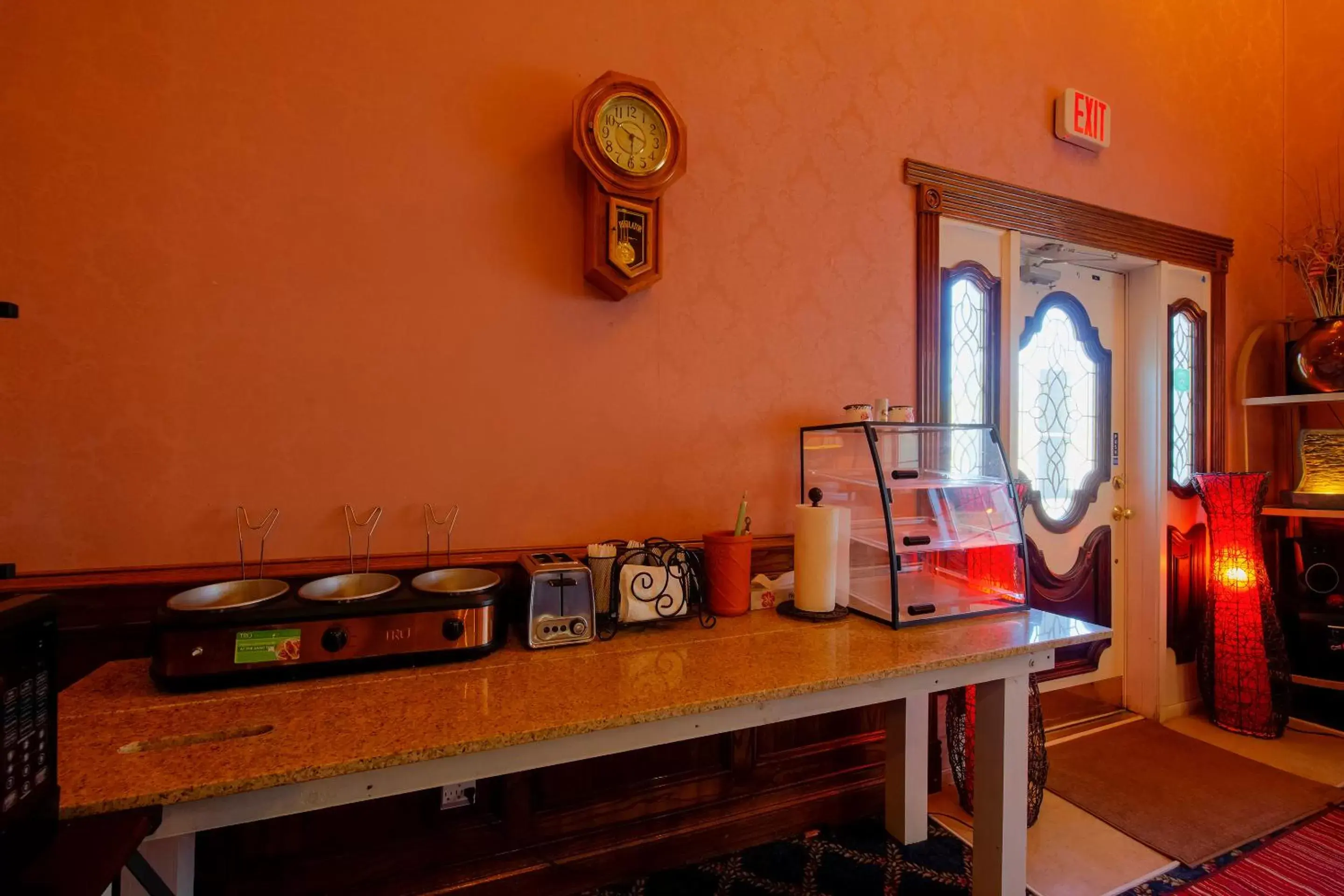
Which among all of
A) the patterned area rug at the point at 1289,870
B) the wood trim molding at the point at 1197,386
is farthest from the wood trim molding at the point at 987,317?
the patterned area rug at the point at 1289,870

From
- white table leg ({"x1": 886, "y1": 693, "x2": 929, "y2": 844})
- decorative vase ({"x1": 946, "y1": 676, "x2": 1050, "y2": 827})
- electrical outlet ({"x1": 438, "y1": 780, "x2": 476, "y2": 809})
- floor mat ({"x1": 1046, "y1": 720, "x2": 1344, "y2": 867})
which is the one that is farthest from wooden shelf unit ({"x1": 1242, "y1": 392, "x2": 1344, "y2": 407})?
electrical outlet ({"x1": 438, "y1": 780, "x2": 476, "y2": 809})

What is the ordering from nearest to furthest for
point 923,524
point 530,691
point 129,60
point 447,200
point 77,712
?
point 77,712, point 530,691, point 129,60, point 447,200, point 923,524

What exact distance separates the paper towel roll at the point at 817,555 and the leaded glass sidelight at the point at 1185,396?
2.25 meters

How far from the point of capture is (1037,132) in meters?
2.49

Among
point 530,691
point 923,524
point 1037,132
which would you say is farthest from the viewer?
point 1037,132

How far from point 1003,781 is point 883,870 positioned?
0.57m

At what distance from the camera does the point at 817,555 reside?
5.46 ft

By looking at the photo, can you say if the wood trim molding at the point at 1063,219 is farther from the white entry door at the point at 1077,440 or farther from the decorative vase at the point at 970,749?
the decorative vase at the point at 970,749

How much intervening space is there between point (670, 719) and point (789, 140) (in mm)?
1834

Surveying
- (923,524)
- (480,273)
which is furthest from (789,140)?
(923,524)

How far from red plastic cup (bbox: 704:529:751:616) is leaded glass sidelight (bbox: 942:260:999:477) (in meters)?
1.10

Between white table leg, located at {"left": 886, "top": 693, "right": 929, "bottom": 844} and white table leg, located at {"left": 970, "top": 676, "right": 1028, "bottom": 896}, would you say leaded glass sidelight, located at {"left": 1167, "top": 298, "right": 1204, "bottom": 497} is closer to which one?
white table leg, located at {"left": 886, "top": 693, "right": 929, "bottom": 844}

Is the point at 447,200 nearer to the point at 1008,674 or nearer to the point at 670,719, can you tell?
the point at 670,719

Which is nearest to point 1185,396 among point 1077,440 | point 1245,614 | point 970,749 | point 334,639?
→ point 1077,440
